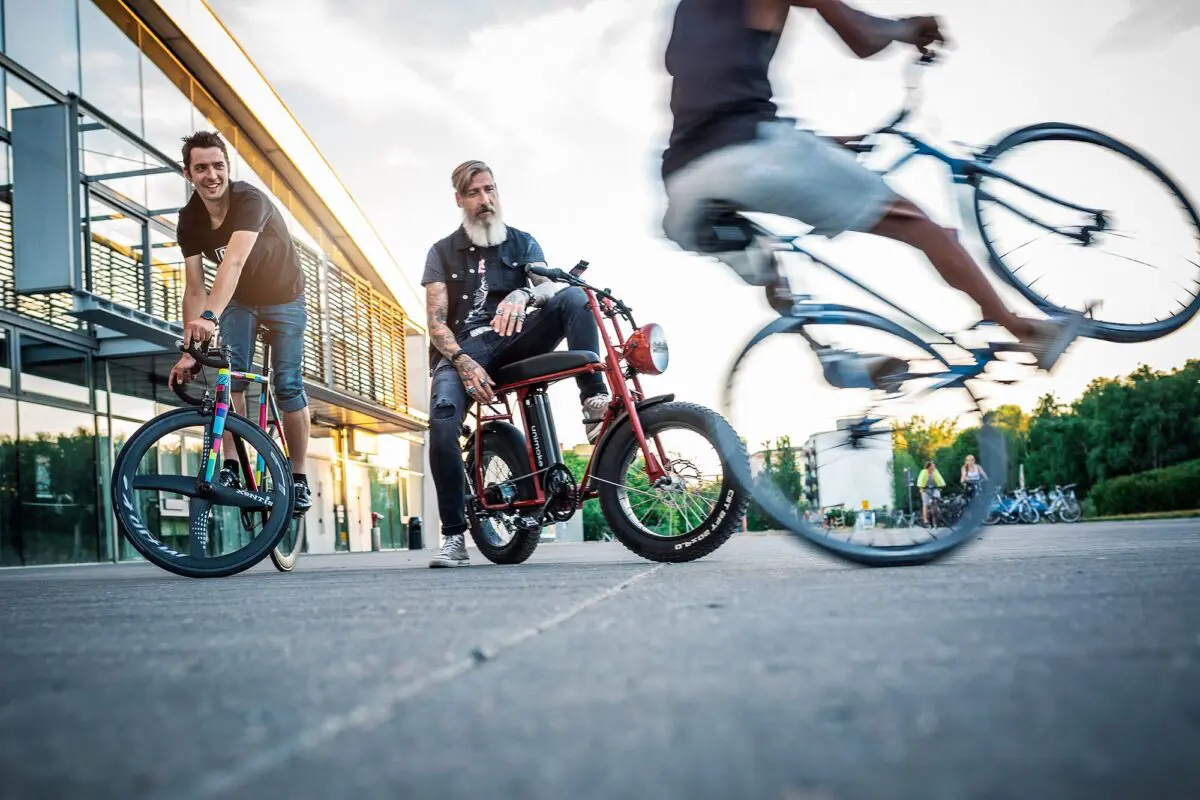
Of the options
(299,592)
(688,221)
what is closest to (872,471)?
(688,221)

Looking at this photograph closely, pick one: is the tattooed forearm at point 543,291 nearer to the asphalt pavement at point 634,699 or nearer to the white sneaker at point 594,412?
the white sneaker at point 594,412

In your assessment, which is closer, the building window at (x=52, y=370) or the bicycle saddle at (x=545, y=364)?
the bicycle saddle at (x=545, y=364)

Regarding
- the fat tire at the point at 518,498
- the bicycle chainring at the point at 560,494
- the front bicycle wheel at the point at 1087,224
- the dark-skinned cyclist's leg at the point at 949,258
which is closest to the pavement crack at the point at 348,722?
the dark-skinned cyclist's leg at the point at 949,258

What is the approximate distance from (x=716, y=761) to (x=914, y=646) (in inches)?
30.3

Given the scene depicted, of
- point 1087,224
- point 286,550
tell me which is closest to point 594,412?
point 1087,224

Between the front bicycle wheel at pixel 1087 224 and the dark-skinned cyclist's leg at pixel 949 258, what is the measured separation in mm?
285

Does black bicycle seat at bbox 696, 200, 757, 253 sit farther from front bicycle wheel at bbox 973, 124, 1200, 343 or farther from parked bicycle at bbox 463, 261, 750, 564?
front bicycle wheel at bbox 973, 124, 1200, 343

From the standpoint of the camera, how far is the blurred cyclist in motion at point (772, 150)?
3350 millimetres

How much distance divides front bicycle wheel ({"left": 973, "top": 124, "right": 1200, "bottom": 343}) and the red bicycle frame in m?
1.56

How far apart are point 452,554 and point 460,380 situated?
85 centimetres

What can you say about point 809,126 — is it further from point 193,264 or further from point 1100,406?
point 1100,406

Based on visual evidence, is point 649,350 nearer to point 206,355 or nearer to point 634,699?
point 206,355

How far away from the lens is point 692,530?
4.48 metres

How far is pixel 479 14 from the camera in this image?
17.4 metres
